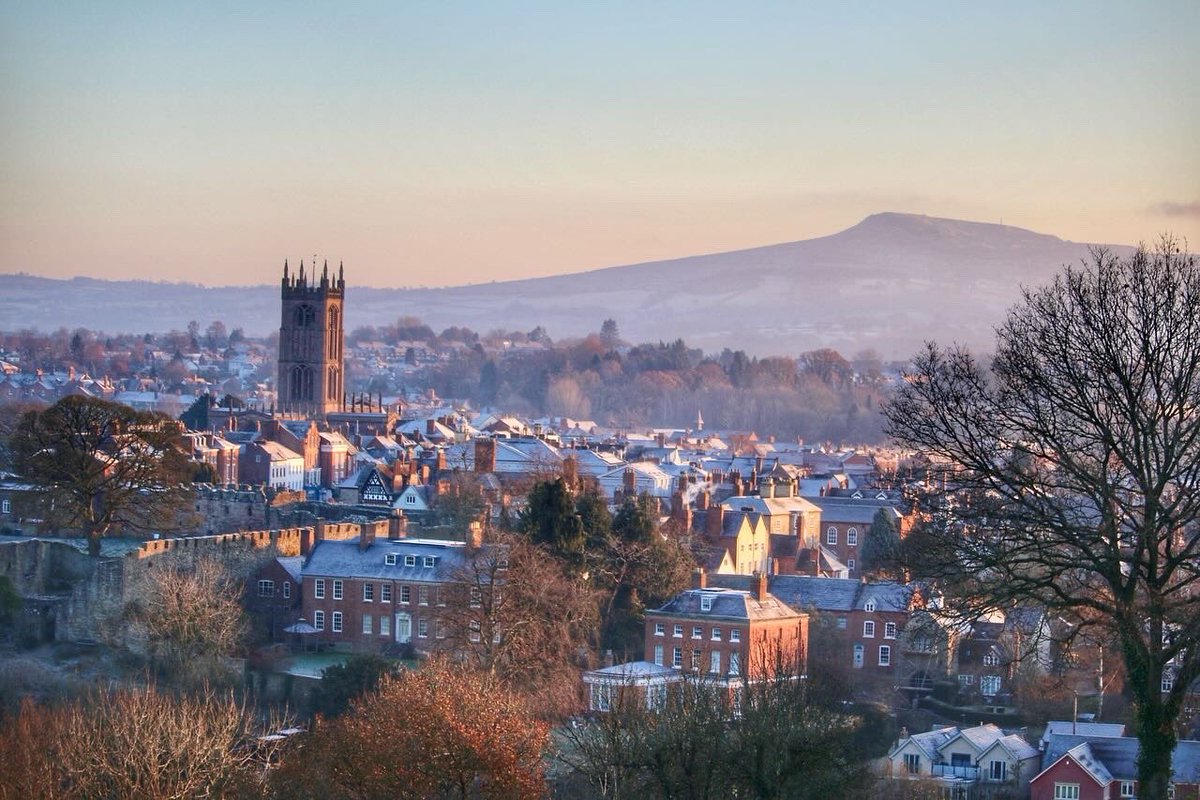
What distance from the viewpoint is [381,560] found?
103 ft

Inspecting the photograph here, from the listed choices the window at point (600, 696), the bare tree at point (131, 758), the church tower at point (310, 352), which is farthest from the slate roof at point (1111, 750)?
the church tower at point (310, 352)

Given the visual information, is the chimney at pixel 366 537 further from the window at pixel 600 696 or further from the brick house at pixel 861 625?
the window at pixel 600 696

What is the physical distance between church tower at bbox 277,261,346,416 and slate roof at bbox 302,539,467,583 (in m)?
51.6

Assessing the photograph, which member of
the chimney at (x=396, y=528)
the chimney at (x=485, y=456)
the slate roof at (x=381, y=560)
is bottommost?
the slate roof at (x=381, y=560)

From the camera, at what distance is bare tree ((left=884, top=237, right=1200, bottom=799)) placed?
11.4 m

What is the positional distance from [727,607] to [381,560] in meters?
5.98

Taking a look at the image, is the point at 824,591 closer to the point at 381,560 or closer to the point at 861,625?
the point at 861,625

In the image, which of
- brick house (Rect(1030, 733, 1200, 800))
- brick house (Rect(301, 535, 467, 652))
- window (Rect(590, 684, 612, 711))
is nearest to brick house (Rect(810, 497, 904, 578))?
brick house (Rect(301, 535, 467, 652))

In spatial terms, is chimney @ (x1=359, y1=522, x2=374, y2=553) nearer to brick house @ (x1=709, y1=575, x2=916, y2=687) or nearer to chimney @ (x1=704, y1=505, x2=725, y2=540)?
brick house @ (x1=709, y1=575, x2=916, y2=687)

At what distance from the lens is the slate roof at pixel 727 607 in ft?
94.7

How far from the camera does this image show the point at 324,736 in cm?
1758

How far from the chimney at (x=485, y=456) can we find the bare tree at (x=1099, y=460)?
39.3 m

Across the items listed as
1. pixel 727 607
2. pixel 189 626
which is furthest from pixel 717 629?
pixel 189 626

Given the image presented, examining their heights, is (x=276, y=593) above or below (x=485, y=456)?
below
